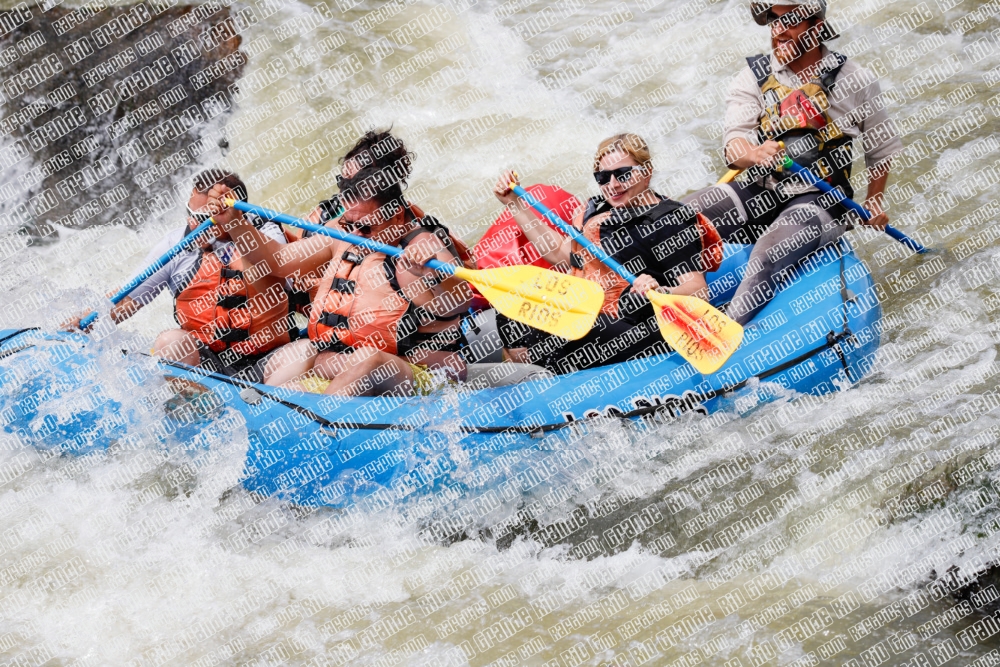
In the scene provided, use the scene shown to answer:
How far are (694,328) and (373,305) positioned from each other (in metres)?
1.03

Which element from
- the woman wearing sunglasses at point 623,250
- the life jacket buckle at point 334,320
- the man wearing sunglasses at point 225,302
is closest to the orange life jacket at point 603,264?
the woman wearing sunglasses at point 623,250

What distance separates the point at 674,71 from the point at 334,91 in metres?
2.04

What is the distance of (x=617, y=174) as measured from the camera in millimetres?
3498

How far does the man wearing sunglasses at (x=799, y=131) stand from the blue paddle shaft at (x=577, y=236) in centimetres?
43

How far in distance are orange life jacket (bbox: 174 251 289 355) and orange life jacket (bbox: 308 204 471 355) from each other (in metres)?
0.32

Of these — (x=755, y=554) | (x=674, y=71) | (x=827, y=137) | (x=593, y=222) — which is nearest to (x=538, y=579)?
(x=755, y=554)

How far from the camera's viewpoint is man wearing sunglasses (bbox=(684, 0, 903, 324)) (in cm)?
374

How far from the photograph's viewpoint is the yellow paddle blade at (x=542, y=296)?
3.57 m

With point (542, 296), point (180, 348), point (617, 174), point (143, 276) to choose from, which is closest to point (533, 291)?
point (542, 296)

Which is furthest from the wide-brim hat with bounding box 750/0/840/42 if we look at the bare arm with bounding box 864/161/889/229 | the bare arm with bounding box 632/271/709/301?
the bare arm with bounding box 632/271/709/301

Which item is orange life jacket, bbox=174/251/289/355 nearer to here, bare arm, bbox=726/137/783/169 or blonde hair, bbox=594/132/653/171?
blonde hair, bbox=594/132/653/171

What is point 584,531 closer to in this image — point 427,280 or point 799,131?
point 427,280

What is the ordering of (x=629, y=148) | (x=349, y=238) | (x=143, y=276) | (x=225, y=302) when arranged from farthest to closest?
(x=143, y=276) < (x=225, y=302) < (x=349, y=238) < (x=629, y=148)

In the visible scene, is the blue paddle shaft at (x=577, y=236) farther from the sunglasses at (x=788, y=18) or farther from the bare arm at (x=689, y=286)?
the sunglasses at (x=788, y=18)
